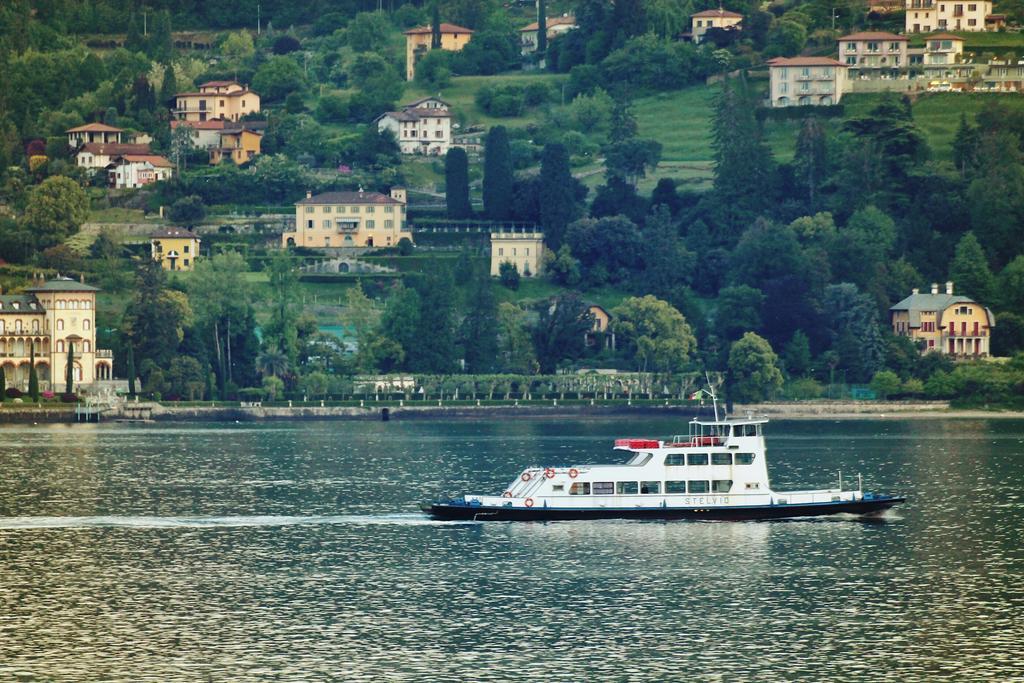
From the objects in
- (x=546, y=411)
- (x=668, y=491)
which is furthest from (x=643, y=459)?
(x=546, y=411)

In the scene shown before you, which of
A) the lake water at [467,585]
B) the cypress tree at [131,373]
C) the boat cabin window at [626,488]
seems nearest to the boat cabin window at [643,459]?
the boat cabin window at [626,488]

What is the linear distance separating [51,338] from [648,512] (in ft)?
364

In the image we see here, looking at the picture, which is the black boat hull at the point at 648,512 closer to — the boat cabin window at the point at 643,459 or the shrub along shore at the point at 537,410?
the boat cabin window at the point at 643,459

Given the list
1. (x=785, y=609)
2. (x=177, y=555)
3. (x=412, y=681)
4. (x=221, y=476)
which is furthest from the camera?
(x=221, y=476)

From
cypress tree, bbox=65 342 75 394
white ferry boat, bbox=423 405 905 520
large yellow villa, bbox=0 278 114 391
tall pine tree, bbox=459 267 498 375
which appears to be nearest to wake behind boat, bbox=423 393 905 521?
white ferry boat, bbox=423 405 905 520

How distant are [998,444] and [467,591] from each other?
7818 cm

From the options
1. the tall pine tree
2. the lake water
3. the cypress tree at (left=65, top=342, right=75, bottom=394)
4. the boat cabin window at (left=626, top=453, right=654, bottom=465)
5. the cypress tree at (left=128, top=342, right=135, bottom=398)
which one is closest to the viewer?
the lake water

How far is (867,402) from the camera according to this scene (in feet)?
632

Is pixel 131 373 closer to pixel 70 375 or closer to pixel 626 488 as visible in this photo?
pixel 70 375

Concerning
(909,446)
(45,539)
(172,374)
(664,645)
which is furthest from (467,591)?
(172,374)

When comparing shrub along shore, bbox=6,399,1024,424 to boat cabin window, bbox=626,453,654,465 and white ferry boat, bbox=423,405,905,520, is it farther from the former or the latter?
boat cabin window, bbox=626,453,654,465

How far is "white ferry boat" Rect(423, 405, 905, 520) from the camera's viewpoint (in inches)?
3656

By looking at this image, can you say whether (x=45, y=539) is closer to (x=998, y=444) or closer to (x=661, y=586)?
(x=661, y=586)

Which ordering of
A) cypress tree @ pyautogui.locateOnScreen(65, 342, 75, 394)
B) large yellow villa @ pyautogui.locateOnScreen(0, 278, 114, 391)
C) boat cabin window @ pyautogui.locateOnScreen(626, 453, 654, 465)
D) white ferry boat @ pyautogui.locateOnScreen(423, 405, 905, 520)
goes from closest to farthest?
white ferry boat @ pyautogui.locateOnScreen(423, 405, 905, 520), boat cabin window @ pyautogui.locateOnScreen(626, 453, 654, 465), cypress tree @ pyautogui.locateOnScreen(65, 342, 75, 394), large yellow villa @ pyautogui.locateOnScreen(0, 278, 114, 391)
